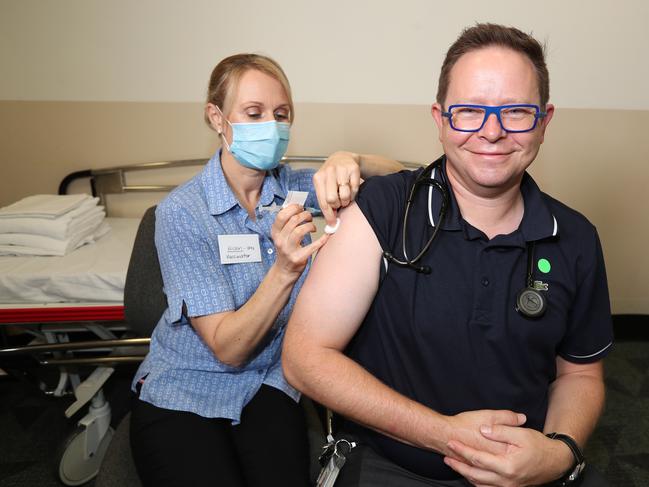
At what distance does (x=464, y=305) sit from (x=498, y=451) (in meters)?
0.30

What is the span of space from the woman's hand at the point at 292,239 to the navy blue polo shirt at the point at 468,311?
0.14 meters

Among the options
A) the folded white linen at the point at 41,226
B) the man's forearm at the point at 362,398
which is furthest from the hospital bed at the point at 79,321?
the man's forearm at the point at 362,398

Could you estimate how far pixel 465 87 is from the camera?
3.34ft

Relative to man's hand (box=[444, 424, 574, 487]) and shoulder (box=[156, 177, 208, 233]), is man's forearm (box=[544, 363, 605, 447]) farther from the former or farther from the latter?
shoulder (box=[156, 177, 208, 233])

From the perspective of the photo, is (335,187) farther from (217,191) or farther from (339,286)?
(217,191)

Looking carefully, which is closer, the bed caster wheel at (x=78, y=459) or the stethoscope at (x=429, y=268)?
the stethoscope at (x=429, y=268)

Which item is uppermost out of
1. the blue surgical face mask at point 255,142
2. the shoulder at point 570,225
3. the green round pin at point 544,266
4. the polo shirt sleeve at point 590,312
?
the blue surgical face mask at point 255,142

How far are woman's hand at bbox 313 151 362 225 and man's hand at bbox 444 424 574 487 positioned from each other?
1.83ft

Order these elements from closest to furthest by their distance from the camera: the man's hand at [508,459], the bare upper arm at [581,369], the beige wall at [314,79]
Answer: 1. the man's hand at [508,459]
2. the bare upper arm at [581,369]
3. the beige wall at [314,79]

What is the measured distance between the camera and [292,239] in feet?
3.52

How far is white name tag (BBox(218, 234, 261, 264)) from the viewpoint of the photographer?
4.41 feet

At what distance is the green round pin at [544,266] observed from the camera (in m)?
1.08

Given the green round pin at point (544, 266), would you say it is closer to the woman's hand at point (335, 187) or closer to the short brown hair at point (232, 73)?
the woman's hand at point (335, 187)

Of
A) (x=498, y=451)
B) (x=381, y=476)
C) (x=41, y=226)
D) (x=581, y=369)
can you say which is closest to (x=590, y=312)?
(x=581, y=369)
